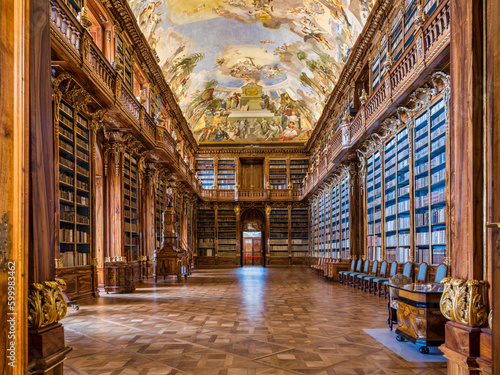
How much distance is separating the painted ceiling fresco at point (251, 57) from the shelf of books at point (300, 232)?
450 cm

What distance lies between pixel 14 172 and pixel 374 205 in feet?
35.7

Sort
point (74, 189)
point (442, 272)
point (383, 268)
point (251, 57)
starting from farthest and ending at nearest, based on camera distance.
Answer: point (251, 57)
point (383, 268)
point (74, 189)
point (442, 272)

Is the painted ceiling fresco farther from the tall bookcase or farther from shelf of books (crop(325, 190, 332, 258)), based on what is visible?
shelf of books (crop(325, 190, 332, 258))

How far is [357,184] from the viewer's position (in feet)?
45.1

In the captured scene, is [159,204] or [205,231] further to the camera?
[205,231]

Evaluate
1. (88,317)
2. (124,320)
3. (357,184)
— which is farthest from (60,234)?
(357,184)

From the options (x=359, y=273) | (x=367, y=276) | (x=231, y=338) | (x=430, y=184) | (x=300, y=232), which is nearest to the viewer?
(x=231, y=338)

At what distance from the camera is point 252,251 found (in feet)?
86.0

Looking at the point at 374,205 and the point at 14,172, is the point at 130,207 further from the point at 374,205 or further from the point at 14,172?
the point at 14,172

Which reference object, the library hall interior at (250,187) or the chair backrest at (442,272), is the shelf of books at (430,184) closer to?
the library hall interior at (250,187)

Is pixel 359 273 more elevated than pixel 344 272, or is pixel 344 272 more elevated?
pixel 359 273

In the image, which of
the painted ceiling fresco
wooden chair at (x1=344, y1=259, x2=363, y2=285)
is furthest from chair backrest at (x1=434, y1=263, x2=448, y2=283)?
the painted ceiling fresco

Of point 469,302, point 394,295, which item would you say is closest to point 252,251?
point 394,295

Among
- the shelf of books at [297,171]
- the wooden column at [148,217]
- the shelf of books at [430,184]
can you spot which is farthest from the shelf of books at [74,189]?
the shelf of books at [297,171]
